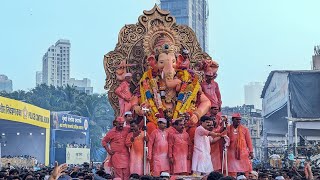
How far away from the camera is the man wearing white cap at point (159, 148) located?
1312cm

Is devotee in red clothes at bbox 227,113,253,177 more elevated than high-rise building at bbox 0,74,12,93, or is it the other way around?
high-rise building at bbox 0,74,12,93

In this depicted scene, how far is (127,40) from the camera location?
15555mm

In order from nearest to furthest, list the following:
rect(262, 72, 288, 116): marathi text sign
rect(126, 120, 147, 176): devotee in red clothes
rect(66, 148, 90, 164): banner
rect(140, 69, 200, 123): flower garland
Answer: rect(126, 120, 147, 176): devotee in red clothes
rect(140, 69, 200, 123): flower garland
rect(262, 72, 288, 116): marathi text sign
rect(66, 148, 90, 164): banner

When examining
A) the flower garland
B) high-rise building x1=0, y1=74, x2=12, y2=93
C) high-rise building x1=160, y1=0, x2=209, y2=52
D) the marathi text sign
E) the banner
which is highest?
high-rise building x1=160, y1=0, x2=209, y2=52

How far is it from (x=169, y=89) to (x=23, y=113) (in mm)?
29733

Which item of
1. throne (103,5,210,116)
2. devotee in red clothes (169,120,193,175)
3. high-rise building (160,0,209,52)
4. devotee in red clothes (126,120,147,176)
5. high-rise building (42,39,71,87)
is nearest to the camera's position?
devotee in red clothes (169,120,193,175)

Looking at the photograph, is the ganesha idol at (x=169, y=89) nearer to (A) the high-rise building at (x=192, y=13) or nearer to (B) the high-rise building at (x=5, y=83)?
(A) the high-rise building at (x=192, y=13)

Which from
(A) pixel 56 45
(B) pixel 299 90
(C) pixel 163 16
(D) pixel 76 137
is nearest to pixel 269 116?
(B) pixel 299 90

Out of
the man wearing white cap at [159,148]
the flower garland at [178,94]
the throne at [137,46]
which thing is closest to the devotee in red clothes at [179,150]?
the man wearing white cap at [159,148]

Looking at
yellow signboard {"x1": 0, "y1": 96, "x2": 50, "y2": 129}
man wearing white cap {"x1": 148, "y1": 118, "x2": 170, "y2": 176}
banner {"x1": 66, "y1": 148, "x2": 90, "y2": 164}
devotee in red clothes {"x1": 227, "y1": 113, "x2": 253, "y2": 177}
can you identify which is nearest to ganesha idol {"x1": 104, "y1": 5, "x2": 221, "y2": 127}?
man wearing white cap {"x1": 148, "y1": 118, "x2": 170, "y2": 176}

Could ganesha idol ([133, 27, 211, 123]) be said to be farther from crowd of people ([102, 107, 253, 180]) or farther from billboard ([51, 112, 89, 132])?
billboard ([51, 112, 89, 132])

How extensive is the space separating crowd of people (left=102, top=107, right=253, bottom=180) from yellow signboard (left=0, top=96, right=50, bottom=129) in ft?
83.0

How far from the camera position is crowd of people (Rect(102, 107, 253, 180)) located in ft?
42.9

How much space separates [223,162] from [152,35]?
341 cm
